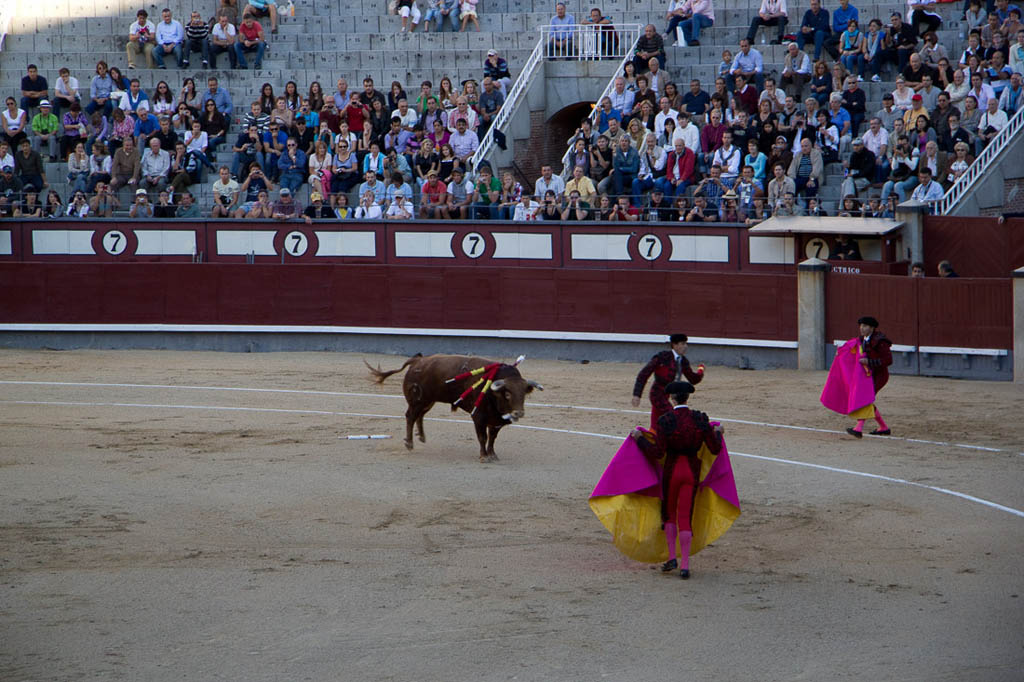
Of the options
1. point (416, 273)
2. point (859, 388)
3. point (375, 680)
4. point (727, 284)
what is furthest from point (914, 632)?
point (416, 273)

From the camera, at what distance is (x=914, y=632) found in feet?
24.0

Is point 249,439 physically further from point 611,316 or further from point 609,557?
point 611,316

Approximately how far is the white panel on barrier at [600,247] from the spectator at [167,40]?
9028 millimetres

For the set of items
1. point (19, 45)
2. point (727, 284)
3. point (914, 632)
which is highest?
point (19, 45)

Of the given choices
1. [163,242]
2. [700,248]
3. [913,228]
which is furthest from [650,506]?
[163,242]

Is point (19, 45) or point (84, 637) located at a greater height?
point (19, 45)

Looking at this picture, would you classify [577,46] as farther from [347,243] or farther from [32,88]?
[32,88]

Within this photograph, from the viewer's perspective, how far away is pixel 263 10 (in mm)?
25922

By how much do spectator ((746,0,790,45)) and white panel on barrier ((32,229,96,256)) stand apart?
1107 centimetres

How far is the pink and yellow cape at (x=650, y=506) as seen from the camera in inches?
333

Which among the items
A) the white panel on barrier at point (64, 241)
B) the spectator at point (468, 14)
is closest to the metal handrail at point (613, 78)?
the spectator at point (468, 14)

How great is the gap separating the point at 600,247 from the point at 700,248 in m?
1.48

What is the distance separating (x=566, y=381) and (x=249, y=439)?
17.7ft

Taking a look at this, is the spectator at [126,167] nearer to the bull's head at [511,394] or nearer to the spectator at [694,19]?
the spectator at [694,19]
